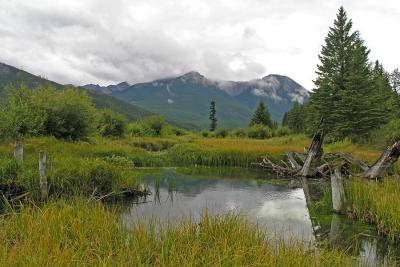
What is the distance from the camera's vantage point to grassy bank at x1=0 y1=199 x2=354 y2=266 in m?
5.85

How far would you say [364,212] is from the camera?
471 inches

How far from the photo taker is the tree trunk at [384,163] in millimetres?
15759

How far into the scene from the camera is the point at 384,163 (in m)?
16.4

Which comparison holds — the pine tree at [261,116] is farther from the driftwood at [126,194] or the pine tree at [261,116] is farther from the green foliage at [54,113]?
the driftwood at [126,194]

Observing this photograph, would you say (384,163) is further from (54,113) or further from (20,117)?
(54,113)

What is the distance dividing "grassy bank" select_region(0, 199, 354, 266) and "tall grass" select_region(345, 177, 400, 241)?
3.57 m

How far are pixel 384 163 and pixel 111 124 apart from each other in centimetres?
3178

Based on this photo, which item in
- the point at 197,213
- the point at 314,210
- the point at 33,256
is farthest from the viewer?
the point at 314,210

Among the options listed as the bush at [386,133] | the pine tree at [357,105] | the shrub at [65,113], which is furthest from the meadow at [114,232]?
the bush at [386,133]

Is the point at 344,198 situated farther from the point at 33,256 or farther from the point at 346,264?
the point at 33,256

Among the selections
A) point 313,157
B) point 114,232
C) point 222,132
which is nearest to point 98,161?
point 114,232

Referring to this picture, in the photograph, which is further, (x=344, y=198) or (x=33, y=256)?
(x=344, y=198)

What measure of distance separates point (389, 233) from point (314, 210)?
386cm

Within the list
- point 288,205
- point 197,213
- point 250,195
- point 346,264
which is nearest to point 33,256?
point 346,264
